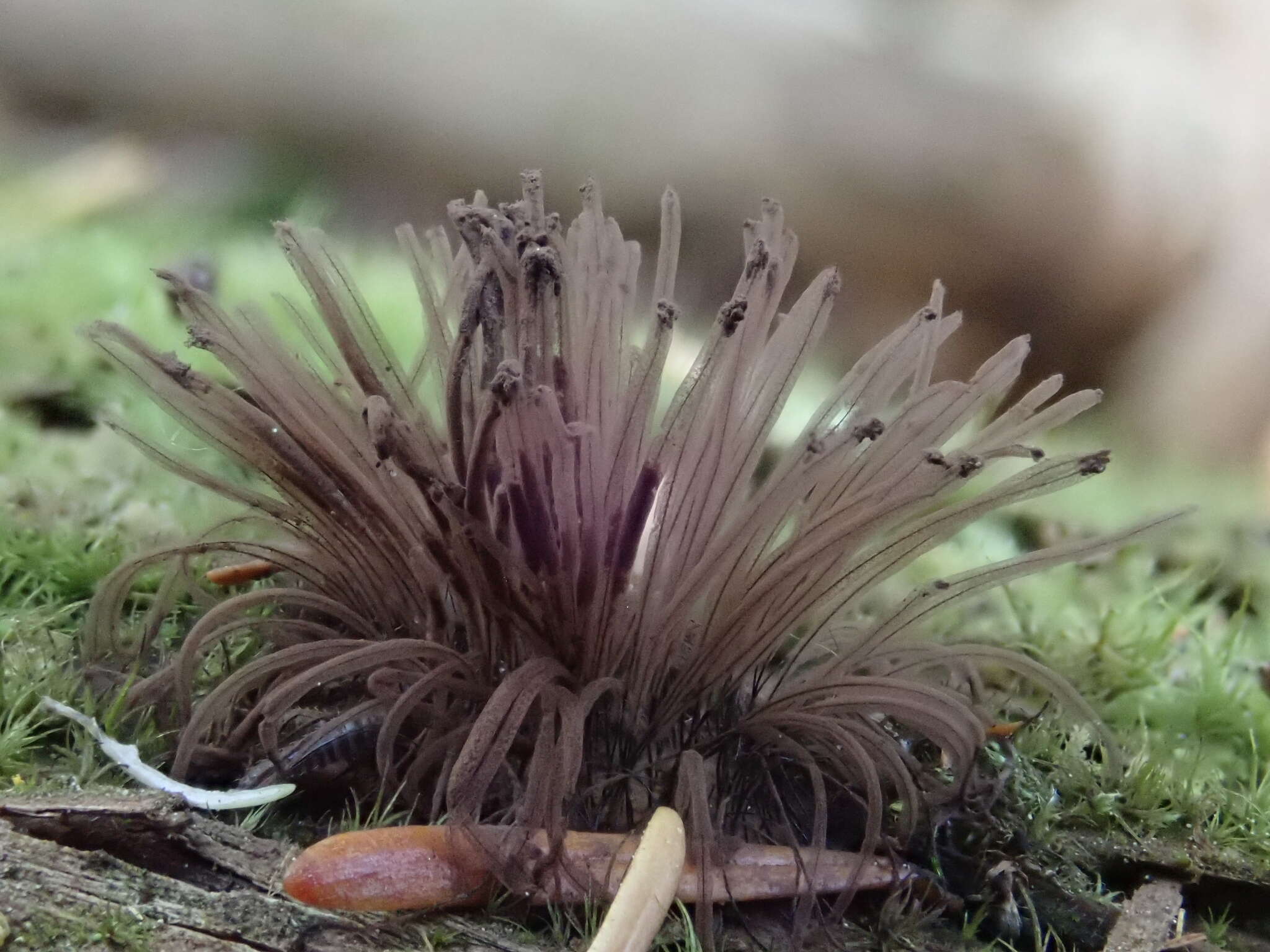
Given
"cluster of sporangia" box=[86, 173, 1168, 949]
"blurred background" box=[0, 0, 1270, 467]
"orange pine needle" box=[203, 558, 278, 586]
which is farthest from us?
"blurred background" box=[0, 0, 1270, 467]

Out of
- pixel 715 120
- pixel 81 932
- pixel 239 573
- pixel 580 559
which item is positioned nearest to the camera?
pixel 81 932

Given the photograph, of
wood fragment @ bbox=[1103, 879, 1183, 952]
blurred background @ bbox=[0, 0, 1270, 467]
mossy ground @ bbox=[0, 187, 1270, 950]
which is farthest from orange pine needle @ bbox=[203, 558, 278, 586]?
blurred background @ bbox=[0, 0, 1270, 467]

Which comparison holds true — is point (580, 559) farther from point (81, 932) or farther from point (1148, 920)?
point (1148, 920)

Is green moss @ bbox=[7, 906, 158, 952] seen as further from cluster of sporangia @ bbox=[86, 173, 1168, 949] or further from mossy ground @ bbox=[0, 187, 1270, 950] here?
cluster of sporangia @ bbox=[86, 173, 1168, 949]

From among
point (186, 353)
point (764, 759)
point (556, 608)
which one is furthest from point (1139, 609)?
point (186, 353)

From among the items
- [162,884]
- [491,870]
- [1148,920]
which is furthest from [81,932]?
[1148,920]

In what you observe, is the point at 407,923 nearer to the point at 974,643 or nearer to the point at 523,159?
the point at 974,643
